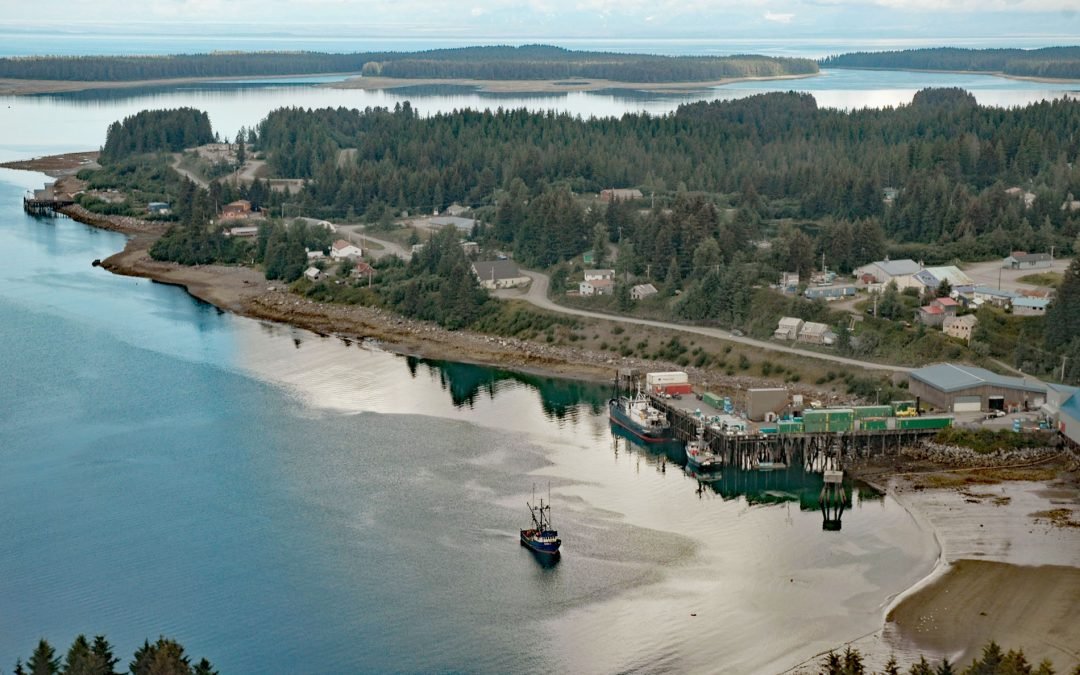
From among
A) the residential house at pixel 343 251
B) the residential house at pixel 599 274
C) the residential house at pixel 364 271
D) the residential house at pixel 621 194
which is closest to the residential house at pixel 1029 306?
the residential house at pixel 599 274

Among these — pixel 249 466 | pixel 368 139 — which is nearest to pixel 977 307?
pixel 249 466

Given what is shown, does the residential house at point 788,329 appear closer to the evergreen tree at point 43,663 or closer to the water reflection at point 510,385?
the water reflection at point 510,385

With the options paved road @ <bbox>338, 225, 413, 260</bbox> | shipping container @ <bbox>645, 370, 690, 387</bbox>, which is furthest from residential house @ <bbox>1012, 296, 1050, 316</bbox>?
paved road @ <bbox>338, 225, 413, 260</bbox>

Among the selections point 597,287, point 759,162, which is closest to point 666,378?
point 597,287

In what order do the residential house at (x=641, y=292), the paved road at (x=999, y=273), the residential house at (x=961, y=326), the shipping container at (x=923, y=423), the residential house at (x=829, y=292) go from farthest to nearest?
the residential house at (x=641, y=292) < the paved road at (x=999, y=273) < the residential house at (x=829, y=292) < the residential house at (x=961, y=326) < the shipping container at (x=923, y=423)

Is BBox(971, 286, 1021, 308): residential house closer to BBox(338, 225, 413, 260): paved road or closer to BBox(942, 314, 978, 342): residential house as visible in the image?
BBox(942, 314, 978, 342): residential house

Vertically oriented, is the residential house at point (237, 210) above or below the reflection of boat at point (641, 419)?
above
